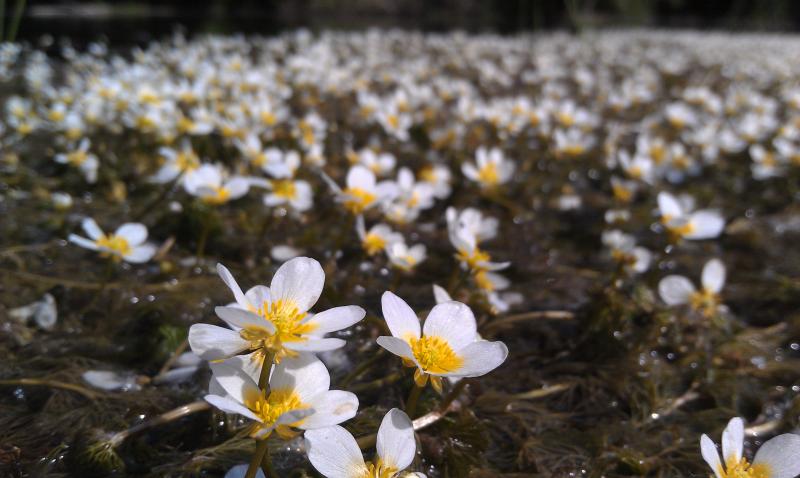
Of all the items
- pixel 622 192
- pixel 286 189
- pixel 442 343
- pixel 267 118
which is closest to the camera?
pixel 442 343

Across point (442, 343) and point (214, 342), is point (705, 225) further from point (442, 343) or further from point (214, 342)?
point (214, 342)

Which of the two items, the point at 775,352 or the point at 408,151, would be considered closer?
the point at 775,352

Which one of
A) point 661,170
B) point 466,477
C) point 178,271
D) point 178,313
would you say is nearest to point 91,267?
point 178,271

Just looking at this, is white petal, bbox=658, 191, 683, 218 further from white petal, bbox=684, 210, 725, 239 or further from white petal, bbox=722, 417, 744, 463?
white petal, bbox=722, 417, 744, 463

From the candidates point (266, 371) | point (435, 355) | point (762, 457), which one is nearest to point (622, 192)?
point (762, 457)

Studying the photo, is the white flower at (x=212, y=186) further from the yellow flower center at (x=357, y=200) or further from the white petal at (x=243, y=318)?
the white petal at (x=243, y=318)

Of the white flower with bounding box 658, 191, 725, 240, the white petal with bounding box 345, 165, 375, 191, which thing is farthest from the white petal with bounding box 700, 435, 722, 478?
the white petal with bounding box 345, 165, 375, 191

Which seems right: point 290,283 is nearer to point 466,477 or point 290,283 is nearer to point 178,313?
point 466,477
